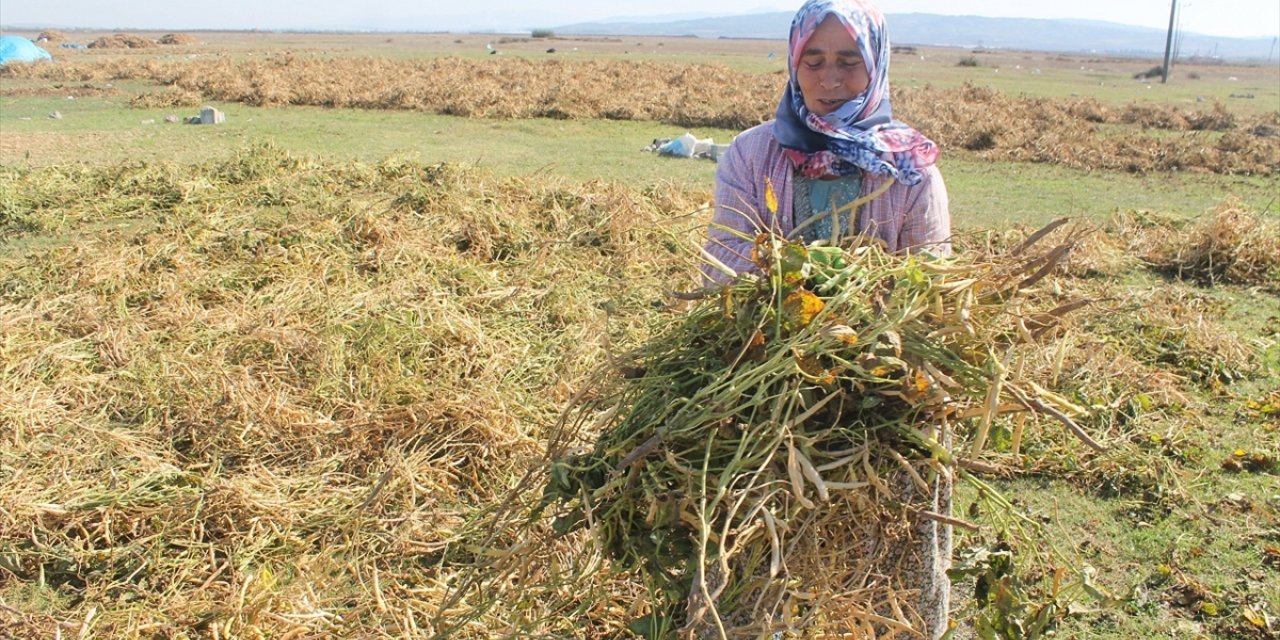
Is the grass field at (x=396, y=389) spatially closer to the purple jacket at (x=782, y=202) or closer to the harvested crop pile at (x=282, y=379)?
the harvested crop pile at (x=282, y=379)

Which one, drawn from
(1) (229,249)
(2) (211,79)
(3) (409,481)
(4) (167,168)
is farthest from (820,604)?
(2) (211,79)

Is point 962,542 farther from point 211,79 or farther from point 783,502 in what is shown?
point 211,79

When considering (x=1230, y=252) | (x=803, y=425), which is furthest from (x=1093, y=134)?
(x=803, y=425)

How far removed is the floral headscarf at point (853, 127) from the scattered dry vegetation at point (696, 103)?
1052cm

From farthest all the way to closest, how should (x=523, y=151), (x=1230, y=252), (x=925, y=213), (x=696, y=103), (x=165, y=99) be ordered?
(x=696, y=103)
(x=165, y=99)
(x=523, y=151)
(x=1230, y=252)
(x=925, y=213)

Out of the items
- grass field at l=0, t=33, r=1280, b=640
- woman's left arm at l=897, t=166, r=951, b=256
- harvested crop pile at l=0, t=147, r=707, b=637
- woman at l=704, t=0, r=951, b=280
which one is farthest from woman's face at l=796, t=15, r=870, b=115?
harvested crop pile at l=0, t=147, r=707, b=637

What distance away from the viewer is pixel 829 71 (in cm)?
237

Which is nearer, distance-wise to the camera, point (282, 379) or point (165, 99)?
point (282, 379)

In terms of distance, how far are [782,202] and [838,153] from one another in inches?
7.6

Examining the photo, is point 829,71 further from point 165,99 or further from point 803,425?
point 165,99

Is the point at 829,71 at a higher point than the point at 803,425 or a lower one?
higher

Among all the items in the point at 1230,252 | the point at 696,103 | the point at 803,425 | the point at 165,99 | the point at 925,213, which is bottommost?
the point at 1230,252

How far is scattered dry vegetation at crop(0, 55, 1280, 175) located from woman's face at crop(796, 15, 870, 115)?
416 inches

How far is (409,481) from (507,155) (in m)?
8.64
